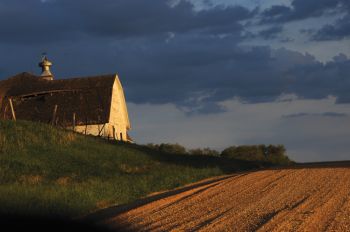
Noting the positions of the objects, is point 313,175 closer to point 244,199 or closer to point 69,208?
point 244,199

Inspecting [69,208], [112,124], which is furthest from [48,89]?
[69,208]

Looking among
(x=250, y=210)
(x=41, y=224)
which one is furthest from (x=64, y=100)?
(x=250, y=210)

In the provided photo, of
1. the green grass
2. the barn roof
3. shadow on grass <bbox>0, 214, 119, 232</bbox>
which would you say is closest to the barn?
the barn roof

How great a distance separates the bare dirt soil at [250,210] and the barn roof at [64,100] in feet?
104

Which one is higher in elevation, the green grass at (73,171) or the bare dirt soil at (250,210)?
the green grass at (73,171)

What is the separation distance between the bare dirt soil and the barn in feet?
101

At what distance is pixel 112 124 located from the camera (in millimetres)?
53969

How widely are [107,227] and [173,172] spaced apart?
16.6 metres

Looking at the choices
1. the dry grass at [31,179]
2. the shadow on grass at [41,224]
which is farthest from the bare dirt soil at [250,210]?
the dry grass at [31,179]

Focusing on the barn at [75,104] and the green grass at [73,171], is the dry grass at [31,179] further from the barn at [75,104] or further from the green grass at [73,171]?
the barn at [75,104]

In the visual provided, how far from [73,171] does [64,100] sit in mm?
26045

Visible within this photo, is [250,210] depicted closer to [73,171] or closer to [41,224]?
[41,224]

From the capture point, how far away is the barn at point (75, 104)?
52.0 metres

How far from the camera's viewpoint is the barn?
171 ft
